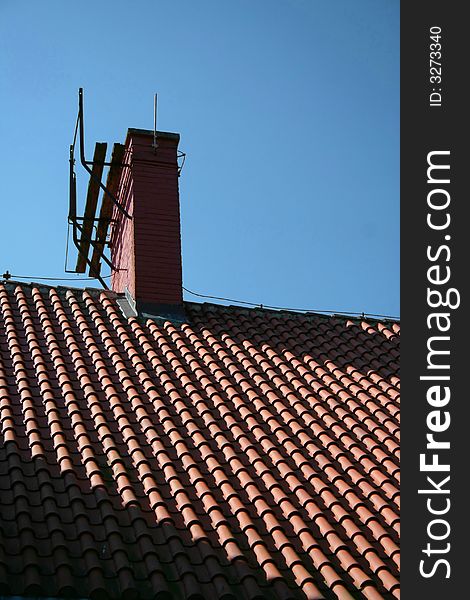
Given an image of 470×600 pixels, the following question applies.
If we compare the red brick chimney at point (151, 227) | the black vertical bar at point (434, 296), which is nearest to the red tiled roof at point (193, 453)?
the red brick chimney at point (151, 227)

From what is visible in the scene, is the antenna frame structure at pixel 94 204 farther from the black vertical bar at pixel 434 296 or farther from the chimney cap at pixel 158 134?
the black vertical bar at pixel 434 296

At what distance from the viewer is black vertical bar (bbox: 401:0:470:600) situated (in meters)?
8.45

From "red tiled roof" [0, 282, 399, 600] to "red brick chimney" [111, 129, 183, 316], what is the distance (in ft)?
1.35

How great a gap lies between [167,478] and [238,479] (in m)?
0.66

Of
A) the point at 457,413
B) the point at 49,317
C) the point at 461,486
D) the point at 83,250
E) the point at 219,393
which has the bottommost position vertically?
the point at 461,486

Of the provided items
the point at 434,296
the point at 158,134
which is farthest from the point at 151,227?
the point at 434,296

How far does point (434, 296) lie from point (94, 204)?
762 cm

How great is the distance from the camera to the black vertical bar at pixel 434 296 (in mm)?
8445

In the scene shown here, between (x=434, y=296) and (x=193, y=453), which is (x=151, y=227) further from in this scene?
(x=434, y=296)

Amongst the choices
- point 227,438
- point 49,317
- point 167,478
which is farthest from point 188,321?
point 167,478

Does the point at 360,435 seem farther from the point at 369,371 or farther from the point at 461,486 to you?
the point at 461,486

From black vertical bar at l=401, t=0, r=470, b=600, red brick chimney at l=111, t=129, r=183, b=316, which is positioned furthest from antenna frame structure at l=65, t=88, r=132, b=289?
black vertical bar at l=401, t=0, r=470, b=600

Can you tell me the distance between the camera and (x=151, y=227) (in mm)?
14398

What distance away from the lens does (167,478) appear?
33.7 ft
